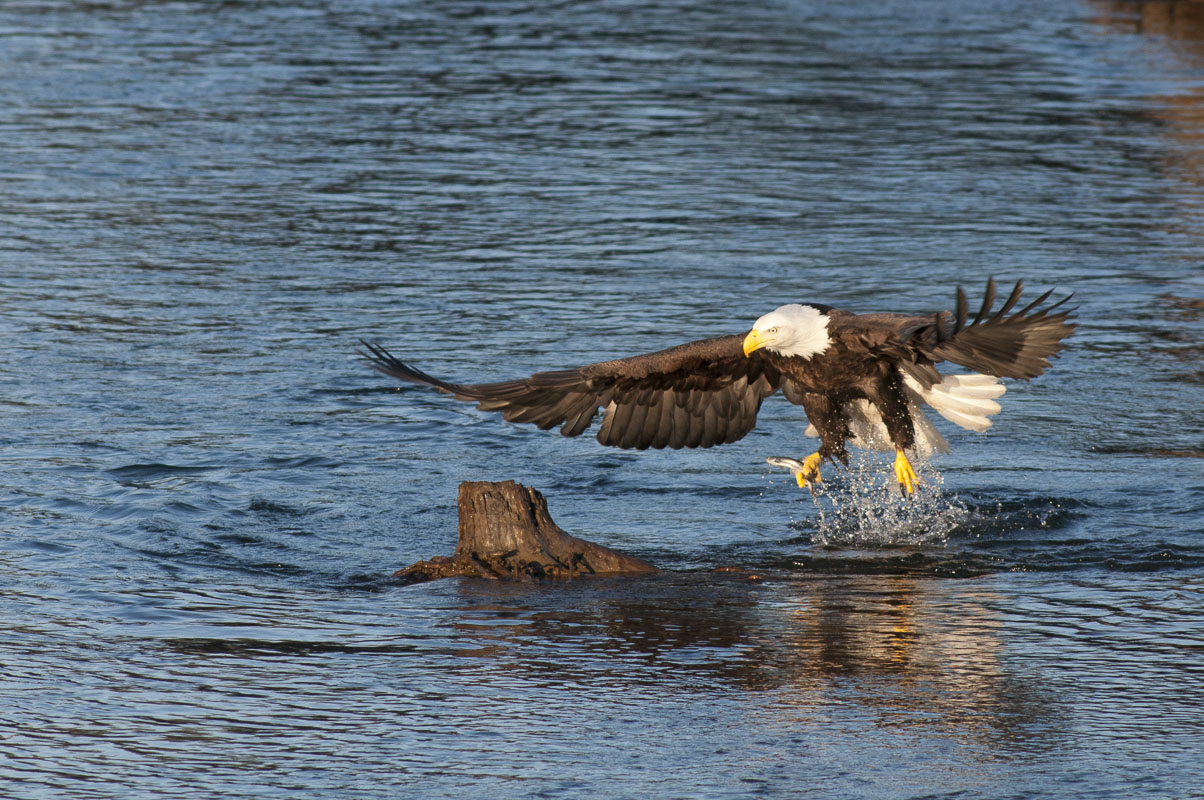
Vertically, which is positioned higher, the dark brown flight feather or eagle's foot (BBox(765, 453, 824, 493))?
the dark brown flight feather

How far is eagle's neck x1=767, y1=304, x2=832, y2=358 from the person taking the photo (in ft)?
23.0

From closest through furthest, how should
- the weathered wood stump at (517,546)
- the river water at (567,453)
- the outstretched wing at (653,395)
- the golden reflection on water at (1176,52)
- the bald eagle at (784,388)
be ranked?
1. the river water at (567,453)
2. the weathered wood stump at (517,546)
3. the bald eagle at (784,388)
4. the outstretched wing at (653,395)
5. the golden reflection on water at (1176,52)

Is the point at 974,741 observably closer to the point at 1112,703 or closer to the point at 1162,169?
→ the point at 1112,703

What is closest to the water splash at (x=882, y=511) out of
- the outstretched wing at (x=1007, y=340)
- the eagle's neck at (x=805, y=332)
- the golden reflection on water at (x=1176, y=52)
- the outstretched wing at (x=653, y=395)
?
the outstretched wing at (x=653, y=395)

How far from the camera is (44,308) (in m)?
10.4

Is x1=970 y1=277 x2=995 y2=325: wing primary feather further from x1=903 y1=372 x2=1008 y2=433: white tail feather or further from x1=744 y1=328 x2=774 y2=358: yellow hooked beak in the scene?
x1=744 y1=328 x2=774 y2=358: yellow hooked beak

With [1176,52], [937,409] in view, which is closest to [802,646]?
[937,409]

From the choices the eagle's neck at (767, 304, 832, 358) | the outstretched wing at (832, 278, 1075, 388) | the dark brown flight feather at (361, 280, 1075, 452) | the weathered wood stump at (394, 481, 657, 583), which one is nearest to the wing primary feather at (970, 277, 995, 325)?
the outstretched wing at (832, 278, 1075, 388)

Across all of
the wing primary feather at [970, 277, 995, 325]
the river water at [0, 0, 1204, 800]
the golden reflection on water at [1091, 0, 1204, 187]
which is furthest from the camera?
the golden reflection on water at [1091, 0, 1204, 187]

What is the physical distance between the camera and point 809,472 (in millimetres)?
7398

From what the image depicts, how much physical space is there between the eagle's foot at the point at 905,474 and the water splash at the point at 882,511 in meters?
0.17

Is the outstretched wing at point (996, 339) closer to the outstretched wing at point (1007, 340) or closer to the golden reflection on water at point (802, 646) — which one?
the outstretched wing at point (1007, 340)

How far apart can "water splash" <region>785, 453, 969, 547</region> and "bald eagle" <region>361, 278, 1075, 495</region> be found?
130mm

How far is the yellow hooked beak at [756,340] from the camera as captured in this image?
274 inches
